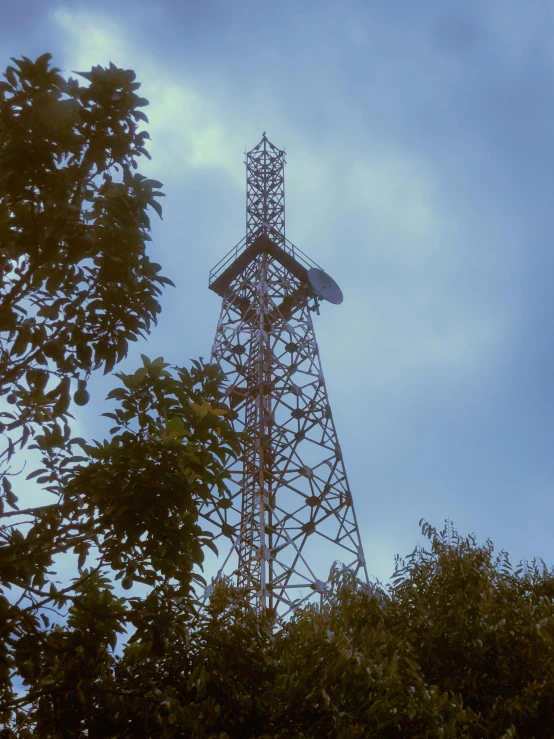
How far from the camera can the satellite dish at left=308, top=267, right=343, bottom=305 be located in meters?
18.6

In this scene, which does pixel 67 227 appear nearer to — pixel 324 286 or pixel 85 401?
pixel 85 401

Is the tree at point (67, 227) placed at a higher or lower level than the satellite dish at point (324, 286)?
lower

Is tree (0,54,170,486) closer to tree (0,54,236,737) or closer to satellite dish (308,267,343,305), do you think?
tree (0,54,236,737)

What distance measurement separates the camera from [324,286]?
61.4 ft

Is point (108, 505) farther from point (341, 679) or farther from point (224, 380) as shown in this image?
point (341, 679)

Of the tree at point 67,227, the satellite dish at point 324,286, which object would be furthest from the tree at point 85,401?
the satellite dish at point 324,286

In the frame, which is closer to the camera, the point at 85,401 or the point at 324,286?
the point at 85,401

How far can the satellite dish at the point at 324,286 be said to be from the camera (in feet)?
61.0

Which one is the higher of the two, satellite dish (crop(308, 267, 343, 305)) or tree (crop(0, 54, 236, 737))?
satellite dish (crop(308, 267, 343, 305))

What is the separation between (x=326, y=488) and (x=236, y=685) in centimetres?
886

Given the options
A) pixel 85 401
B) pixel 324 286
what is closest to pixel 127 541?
pixel 85 401

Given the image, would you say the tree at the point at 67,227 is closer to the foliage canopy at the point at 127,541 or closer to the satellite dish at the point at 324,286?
the foliage canopy at the point at 127,541

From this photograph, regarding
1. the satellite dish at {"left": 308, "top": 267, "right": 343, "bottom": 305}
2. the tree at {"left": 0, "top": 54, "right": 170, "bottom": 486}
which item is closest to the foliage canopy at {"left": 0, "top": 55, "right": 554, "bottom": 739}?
the tree at {"left": 0, "top": 54, "right": 170, "bottom": 486}

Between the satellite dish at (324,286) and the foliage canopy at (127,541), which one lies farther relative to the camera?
the satellite dish at (324,286)
